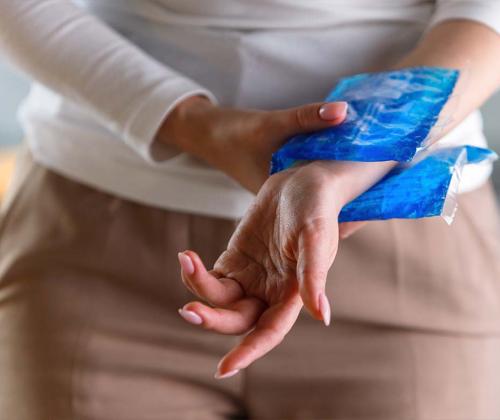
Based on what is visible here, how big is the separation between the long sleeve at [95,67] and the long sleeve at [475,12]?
208mm

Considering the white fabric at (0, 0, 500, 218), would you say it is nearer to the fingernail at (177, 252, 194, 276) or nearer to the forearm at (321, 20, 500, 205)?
the forearm at (321, 20, 500, 205)

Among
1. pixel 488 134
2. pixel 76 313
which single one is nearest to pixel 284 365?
pixel 76 313

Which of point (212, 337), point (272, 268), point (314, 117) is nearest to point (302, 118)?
point (314, 117)

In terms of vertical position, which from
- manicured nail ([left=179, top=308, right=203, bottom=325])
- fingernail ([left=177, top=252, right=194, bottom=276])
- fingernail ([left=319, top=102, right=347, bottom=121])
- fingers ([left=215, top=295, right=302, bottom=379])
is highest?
fingernail ([left=319, top=102, right=347, bottom=121])

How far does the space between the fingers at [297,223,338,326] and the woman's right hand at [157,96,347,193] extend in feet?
0.38

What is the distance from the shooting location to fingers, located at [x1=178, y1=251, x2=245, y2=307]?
0.43 meters

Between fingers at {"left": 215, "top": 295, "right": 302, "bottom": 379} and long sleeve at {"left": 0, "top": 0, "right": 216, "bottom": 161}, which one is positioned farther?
long sleeve at {"left": 0, "top": 0, "right": 216, "bottom": 161}

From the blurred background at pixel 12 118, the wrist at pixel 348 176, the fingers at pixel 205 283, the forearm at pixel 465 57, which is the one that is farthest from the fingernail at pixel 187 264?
the blurred background at pixel 12 118

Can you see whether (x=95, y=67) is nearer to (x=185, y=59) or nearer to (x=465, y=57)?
(x=185, y=59)

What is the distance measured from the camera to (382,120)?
517mm

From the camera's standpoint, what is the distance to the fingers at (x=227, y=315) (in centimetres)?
42

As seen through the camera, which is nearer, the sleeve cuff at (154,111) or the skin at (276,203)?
the skin at (276,203)

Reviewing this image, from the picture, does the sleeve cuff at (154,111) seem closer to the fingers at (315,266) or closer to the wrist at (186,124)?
the wrist at (186,124)

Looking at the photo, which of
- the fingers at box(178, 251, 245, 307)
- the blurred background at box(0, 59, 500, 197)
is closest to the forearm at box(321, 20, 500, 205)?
the fingers at box(178, 251, 245, 307)
